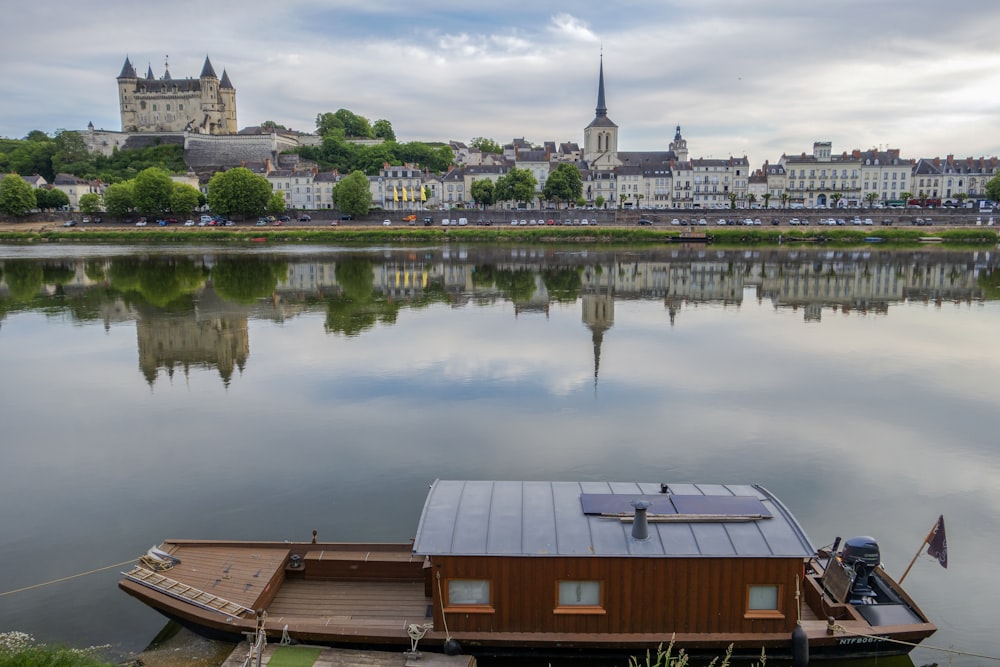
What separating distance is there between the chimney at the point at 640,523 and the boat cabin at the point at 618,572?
0.04ft

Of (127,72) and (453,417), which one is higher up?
(127,72)

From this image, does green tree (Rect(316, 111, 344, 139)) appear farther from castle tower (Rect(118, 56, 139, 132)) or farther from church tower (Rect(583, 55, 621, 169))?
church tower (Rect(583, 55, 621, 169))

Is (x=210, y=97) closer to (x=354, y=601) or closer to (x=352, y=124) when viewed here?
(x=352, y=124)

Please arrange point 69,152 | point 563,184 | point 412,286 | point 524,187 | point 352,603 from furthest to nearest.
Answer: point 69,152
point 563,184
point 524,187
point 412,286
point 352,603

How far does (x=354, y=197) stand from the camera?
8956cm

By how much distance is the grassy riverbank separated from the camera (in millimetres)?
79125

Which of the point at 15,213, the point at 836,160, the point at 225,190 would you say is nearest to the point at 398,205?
the point at 225,190

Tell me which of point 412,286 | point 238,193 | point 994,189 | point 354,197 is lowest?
point 412,286

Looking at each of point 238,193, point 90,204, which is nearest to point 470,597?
point 238,193

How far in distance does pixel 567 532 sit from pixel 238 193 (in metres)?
87.9

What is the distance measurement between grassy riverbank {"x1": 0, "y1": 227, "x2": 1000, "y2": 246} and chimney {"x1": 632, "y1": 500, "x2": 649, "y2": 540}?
71608 mm

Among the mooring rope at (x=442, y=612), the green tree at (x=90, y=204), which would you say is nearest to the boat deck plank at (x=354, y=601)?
the mooring rope at (x=442, y=612)

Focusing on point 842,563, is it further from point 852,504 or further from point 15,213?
point 15,213

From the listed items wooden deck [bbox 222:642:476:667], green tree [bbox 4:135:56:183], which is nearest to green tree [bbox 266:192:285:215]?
green tree [bbox 4:135:56:183]
